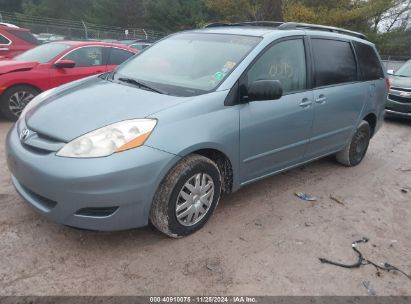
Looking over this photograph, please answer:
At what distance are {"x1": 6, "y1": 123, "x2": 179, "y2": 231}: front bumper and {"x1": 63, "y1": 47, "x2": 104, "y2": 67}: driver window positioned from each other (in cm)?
447

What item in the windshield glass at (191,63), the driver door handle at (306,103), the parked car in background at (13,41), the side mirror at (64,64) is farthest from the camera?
the parked car in background at (13,41)

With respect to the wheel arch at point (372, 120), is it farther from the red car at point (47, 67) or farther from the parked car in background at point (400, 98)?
the red car at point (47, 67)

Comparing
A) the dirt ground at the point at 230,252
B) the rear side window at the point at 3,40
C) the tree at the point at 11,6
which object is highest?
the tree at the point at 11,6

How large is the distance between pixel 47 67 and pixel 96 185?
474 centimetres

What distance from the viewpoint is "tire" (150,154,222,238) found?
9.62 ft

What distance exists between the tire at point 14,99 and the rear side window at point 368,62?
16.9 ft

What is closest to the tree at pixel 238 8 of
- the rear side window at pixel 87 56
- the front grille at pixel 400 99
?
the front grille at pixel 400 99

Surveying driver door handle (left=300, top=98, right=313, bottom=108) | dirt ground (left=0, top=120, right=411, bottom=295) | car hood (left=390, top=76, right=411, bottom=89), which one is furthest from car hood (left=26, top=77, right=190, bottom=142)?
car hood (left=390, top=76, right=411, bottom=89)

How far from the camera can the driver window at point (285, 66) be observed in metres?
3.56

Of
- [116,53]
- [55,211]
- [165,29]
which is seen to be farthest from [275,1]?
[165,29]

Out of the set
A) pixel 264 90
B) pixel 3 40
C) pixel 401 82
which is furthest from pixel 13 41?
pixel 401 82

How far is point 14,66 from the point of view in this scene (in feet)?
20.7

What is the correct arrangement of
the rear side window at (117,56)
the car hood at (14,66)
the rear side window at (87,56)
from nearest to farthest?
Answer: the car hood at (14,66), the rear side window at (87,56), the rear side window at (117,56)

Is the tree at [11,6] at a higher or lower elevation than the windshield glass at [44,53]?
higher
